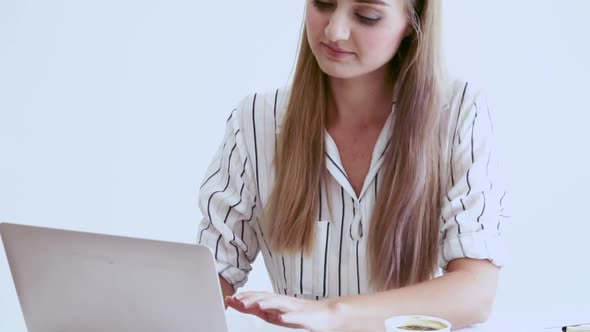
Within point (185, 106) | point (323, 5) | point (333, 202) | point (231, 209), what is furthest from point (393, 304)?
point (185, 106)

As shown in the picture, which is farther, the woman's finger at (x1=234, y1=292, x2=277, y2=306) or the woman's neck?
the woman's neck

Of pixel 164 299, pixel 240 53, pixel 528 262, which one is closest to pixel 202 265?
pixel 164 299

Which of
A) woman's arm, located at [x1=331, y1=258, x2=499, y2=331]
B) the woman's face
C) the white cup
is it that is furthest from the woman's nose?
the white cup

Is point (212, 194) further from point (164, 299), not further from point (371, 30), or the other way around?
point (164, 299)

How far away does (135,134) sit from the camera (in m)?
3.15

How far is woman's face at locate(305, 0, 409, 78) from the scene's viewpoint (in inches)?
69.6

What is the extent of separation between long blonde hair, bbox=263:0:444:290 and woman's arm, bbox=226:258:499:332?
12 cm

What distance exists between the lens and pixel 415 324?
1.32m

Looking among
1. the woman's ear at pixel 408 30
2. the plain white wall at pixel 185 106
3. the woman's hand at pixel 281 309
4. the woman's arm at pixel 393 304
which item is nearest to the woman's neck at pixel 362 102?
the woman's ear at pixel 408 30

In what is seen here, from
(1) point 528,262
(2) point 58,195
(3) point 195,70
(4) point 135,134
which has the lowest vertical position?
(1) point 528,262

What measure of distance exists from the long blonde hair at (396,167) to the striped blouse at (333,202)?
3 cm

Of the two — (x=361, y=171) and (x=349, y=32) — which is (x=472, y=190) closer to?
(x=361, y=171)

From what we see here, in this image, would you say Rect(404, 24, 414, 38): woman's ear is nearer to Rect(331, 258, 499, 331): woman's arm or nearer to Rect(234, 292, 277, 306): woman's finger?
Rect(331, 258, 499, 331): woman's arm

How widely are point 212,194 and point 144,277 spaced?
2.46 feet
